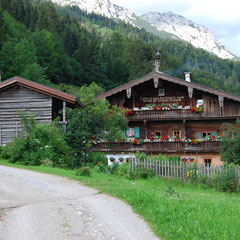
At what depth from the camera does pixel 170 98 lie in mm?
34500

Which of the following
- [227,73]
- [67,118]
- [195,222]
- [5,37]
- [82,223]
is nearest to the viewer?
[195,222]

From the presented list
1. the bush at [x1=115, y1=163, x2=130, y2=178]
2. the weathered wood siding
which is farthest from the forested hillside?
the bush at [x1=115, y1=163, x2=130, y2=178]

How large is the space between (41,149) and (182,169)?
839cm

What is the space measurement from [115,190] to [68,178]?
391cm

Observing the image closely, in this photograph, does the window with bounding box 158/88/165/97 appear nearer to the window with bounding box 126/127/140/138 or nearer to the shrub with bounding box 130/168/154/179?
the window with bounding box 126/127/140/138

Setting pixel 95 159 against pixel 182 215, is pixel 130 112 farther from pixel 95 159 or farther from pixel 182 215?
pixel 182 215

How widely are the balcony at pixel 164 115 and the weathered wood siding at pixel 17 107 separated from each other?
9502 millimetres

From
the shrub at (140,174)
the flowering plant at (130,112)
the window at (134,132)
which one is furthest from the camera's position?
the window at (134,132)

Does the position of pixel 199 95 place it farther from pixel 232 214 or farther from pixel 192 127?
pixel 232 214

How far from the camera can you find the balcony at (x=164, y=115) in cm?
3192

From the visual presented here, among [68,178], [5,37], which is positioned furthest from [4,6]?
[68,178]

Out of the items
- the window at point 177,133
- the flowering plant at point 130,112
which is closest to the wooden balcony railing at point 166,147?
the flowering plant at point 130,112

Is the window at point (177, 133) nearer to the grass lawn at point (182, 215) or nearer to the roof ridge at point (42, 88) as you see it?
the roof ridge at point (42, 88)

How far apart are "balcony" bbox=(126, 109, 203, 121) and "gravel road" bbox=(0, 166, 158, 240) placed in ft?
64.1
